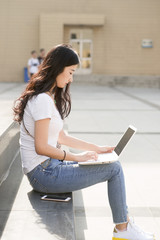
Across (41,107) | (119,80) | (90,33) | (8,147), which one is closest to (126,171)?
(8,147)

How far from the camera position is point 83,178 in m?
2.75

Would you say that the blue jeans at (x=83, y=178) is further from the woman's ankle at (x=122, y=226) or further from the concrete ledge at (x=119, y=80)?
the concrete ledge at (x=119, y=80)

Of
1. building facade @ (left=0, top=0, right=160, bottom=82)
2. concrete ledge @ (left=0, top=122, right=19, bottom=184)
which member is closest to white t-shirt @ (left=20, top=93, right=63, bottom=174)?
concrete ledge @ (left=0, top=122, right=19, bottom=184)

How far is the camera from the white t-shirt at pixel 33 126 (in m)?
2.69

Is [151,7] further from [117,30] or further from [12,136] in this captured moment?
[12,136]

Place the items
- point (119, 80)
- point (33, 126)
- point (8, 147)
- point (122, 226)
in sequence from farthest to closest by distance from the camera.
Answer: point (119, 80) → point (8, 147) → point (33, 126) → point (122, 226)

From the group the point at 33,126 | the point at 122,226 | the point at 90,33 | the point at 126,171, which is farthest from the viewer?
the point at 90,33

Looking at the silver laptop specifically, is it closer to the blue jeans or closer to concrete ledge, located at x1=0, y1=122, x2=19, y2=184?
the blue jeans

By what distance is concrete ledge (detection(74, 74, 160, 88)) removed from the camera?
2298 cm

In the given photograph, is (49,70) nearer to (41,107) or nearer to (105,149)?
(41,107)

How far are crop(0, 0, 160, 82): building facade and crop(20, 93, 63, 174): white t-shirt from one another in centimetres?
2045

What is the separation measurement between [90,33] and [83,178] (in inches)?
867

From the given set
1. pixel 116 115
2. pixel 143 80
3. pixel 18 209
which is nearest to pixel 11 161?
pixel 18 209

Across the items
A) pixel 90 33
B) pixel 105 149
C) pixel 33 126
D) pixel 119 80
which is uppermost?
pixel 90 33
